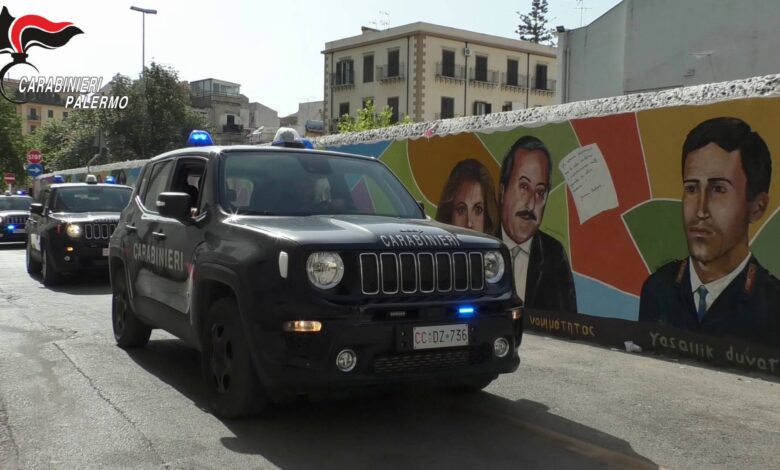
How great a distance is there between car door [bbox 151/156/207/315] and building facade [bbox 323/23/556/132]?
146 feet

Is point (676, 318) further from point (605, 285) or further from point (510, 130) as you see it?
point (510, 130)

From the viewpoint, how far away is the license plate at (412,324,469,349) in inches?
170

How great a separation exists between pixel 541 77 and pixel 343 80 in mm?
14924

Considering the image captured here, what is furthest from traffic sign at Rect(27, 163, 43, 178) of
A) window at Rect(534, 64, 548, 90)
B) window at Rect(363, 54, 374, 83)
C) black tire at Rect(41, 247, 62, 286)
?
window at Rect(534, 64, 548, 90)

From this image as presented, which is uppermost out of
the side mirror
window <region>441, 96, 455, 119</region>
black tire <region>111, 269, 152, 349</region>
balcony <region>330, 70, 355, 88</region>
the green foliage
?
balcony <region>330, 70, 355, 88</region>

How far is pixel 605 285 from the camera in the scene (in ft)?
25.7

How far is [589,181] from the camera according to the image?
8.03m

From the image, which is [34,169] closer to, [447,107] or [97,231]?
[97,231]

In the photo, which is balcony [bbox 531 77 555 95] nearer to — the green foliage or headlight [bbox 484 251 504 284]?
the green foliage

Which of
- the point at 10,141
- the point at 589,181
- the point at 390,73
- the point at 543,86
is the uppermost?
the point at 543,86

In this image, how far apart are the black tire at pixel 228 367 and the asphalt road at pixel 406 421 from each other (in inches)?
5.2

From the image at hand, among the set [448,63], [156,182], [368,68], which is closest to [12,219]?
[156,182]

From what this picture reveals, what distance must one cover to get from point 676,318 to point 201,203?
4457 mm

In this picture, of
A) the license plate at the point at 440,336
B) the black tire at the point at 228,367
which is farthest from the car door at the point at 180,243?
the license plate at the point at 440,336
